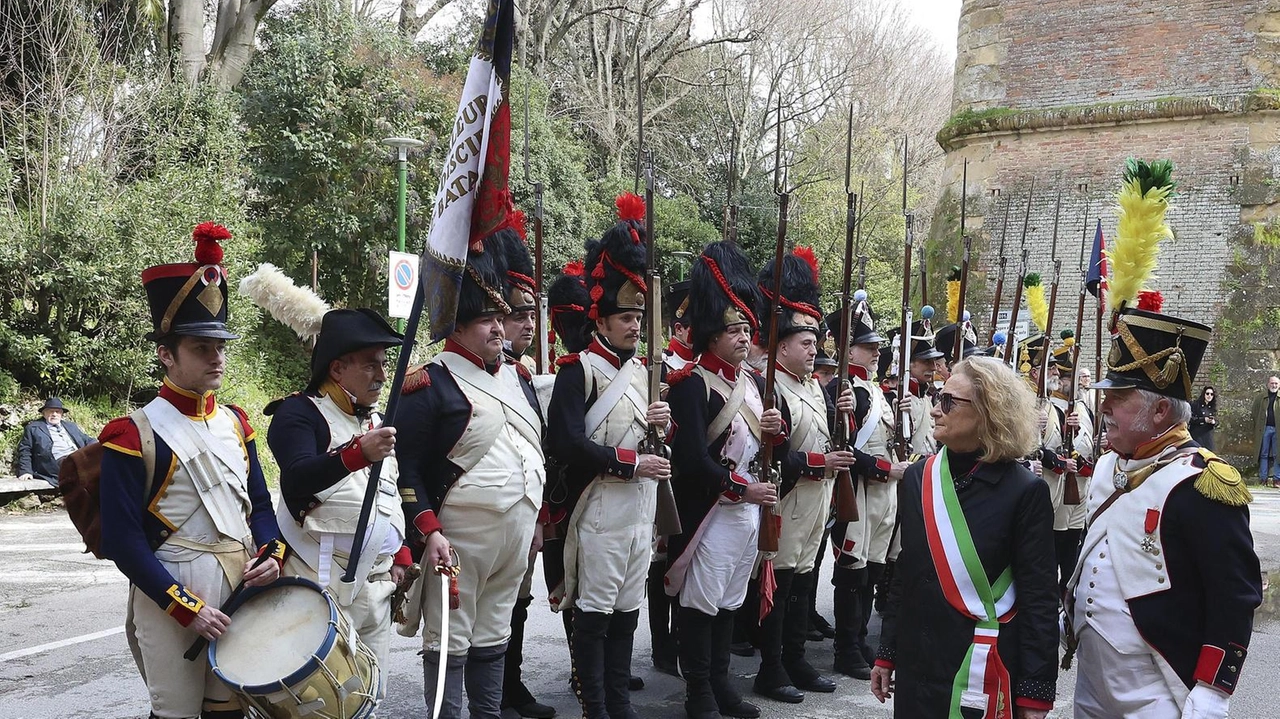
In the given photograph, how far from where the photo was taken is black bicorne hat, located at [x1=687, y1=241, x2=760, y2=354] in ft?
20.2

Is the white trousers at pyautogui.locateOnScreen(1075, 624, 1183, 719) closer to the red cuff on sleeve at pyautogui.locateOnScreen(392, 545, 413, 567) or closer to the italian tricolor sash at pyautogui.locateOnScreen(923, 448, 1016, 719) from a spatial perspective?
the italian tricolor sash at pyautogui.locateOnScreen(923, 448, 1016, 719)

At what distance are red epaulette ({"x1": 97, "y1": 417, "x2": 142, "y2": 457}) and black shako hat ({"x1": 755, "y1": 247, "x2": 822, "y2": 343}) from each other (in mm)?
3699

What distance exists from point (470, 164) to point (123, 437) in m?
1.53

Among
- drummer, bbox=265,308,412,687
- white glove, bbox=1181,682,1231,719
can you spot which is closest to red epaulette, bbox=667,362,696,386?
drummer, bbox=265,308,412,687

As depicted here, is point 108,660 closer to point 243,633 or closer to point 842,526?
point 243,633

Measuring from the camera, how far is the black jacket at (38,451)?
15.1 m

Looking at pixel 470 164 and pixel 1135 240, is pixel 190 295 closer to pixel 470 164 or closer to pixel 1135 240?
pixel 470 164

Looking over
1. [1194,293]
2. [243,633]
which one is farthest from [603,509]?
[1194,293]

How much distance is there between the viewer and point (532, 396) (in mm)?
5430

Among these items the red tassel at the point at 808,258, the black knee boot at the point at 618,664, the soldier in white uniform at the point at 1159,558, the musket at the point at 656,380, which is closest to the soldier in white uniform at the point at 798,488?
the red tassel at the point at 808,258

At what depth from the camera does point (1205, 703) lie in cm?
344

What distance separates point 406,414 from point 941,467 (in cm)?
223

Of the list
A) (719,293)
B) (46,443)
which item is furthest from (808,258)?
(46,443)

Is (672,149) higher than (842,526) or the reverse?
higher
